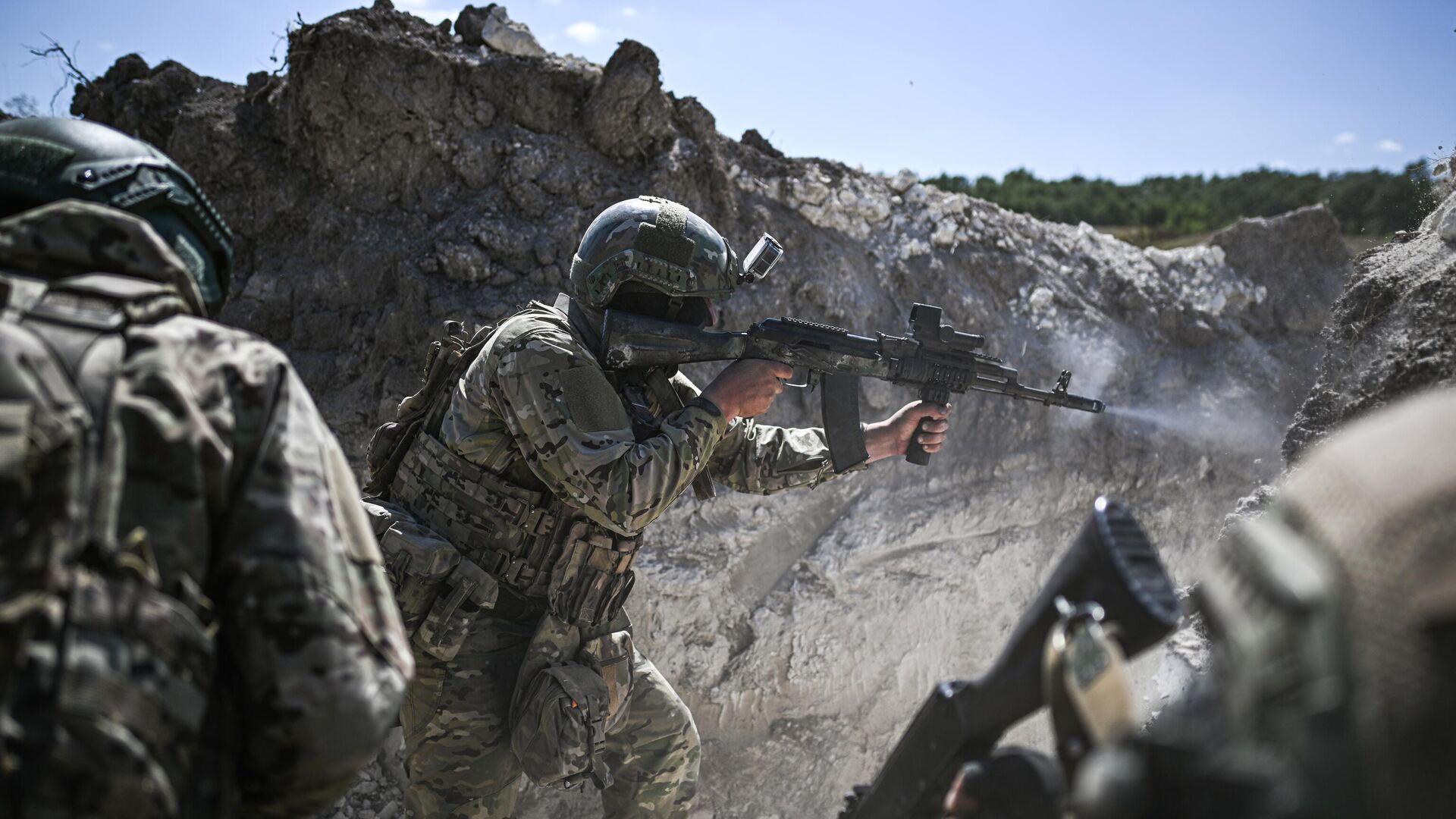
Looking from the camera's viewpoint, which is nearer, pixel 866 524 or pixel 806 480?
pixel 806 480

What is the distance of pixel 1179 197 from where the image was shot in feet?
55.4

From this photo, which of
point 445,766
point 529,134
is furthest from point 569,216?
point 445,766

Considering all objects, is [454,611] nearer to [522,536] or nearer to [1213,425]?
[522,536]

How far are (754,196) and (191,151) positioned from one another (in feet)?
11.1

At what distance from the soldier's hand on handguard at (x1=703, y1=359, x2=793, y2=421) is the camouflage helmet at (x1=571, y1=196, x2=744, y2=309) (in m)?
0.32

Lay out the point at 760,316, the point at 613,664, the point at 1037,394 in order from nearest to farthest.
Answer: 1. the point at 613,664
2. the point at 1037,394
3. the point at 760,316

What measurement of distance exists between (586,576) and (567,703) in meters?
0.45

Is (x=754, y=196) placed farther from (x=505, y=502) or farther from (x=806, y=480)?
(x=505, y=502)

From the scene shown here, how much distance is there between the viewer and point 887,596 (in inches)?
244

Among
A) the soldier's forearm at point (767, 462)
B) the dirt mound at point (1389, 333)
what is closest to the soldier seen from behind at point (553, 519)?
the soldier's forearm at point (767, 462)

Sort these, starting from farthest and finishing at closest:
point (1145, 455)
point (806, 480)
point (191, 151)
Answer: point (1145, 455) → point (191, 151) → point (806, 480)

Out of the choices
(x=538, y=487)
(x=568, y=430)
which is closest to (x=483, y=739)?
(x=538, y=487)

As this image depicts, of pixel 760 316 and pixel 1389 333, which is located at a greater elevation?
pixel 1389 333

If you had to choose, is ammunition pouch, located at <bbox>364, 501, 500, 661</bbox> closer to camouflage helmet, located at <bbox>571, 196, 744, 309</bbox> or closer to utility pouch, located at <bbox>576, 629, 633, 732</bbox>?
utility pouch, located at <bbox>576, 629, 633, 732</bbox>
